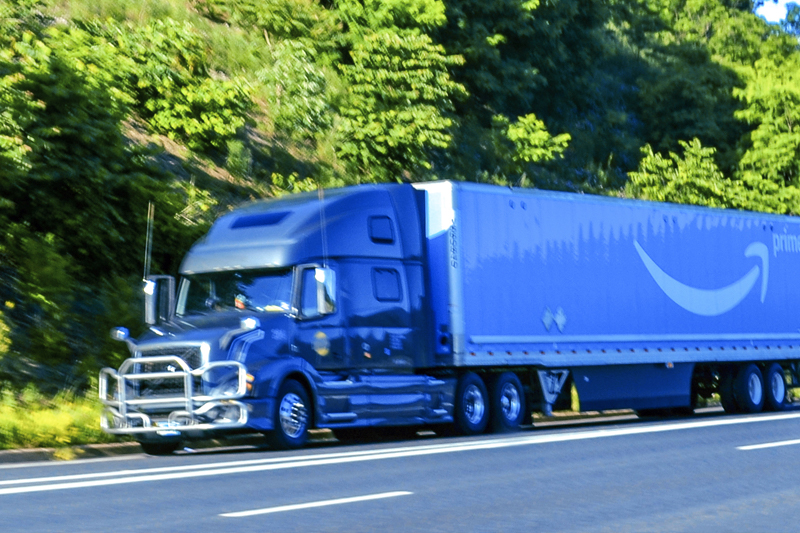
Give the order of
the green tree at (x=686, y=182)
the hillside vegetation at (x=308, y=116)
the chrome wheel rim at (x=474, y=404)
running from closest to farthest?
the chrome wheel rim at (x=474, y=404)
the hillside vegetation at (x=308, y=116)
the green tree at (x=686, y=182)

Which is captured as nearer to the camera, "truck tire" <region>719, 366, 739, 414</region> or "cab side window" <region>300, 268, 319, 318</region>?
"cab side window" <region>300, 268, 319, 318</region>

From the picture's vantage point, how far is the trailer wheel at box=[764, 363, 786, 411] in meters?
24.9

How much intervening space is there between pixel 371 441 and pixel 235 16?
22.9 meters

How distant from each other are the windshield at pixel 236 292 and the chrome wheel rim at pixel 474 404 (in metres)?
3.68

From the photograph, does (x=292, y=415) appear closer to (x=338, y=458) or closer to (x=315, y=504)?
(x=338, y=458)

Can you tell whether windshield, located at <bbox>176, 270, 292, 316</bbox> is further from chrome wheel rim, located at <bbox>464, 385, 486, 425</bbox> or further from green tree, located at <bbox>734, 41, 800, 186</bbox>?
green tree, located at <bbox>734, 41, 800, 186</bbox>

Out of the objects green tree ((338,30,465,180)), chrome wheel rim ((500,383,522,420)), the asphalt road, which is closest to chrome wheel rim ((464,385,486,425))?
chrome wheel rim ((500,383,522,420))

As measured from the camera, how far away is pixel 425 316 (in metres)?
18.2

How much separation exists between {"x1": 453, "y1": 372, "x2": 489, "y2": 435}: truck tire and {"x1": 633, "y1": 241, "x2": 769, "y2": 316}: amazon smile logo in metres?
4.61

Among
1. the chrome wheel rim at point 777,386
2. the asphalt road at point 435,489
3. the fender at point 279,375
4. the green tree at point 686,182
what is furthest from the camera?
the green tree at point 686,182

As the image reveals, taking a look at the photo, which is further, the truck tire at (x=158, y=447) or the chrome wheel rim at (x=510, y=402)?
the chrome wheel rim at (x=510, y=402)

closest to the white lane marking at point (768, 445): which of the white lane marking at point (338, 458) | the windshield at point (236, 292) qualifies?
the white lane marking at point (338, 458)

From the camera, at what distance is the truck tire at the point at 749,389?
79.2 ft

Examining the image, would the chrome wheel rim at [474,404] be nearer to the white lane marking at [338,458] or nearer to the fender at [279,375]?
the white lane marking at [338,458]
